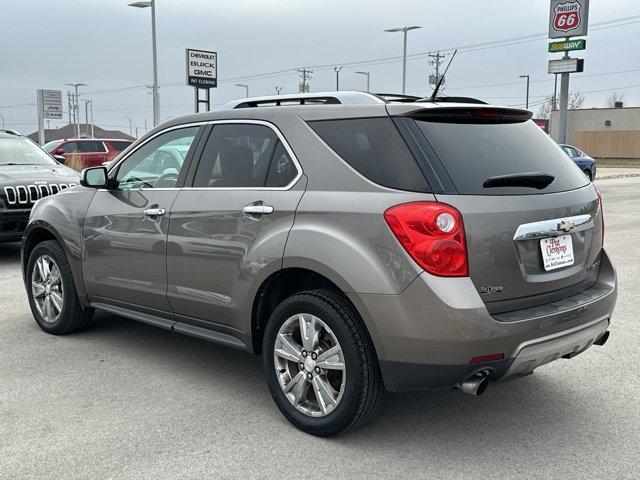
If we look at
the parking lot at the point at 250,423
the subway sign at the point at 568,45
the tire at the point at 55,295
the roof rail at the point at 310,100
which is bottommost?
the parking lot at the point at 250,423

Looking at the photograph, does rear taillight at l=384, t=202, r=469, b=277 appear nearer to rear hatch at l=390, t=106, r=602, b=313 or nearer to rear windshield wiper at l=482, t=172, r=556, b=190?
rear hatch at l=390, t=106, r=602, b=313

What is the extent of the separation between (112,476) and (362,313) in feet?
4.56

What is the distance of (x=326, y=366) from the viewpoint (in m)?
3.49

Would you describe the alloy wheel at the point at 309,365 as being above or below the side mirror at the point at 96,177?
below

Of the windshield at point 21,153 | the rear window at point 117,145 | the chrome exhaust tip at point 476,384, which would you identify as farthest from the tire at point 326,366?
the rear window at point 117,145

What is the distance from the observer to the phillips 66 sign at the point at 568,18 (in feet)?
87.8

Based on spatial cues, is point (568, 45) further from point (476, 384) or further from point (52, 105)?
point (52, 105)

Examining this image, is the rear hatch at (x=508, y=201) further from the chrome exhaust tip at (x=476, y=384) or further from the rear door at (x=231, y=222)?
the rear door at (x=231, y=222)

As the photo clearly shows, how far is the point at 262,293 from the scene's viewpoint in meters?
3.82

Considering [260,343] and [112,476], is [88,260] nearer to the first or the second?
[260,343]

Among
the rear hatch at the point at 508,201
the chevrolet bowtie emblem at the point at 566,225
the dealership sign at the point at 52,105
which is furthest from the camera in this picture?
the dealership sign at the point at 52,105

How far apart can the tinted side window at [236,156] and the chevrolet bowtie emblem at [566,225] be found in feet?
5.34

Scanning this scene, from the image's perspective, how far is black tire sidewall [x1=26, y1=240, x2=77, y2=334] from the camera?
5230mm

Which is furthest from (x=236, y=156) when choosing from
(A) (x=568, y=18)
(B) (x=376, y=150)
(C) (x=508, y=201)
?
(A) (x=568, y=18)
